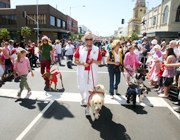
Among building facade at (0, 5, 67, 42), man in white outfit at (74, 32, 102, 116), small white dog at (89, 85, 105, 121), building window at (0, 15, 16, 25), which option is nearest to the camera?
small white dog at (89, 85, 105, 121)

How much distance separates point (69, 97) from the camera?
493 centimetres

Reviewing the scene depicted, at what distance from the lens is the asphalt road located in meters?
2.97

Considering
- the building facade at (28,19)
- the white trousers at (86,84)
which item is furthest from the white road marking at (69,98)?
the building facade at (28,19)

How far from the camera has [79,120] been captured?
352cm

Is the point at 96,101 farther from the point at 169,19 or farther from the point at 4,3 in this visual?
the point at 4,3

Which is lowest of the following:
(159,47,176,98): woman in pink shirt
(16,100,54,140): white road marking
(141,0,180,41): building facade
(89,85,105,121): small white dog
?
(16,100,54,140): white road marking

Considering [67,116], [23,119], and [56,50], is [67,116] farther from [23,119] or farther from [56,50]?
[56,50]

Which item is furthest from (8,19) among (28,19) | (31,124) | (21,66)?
(31,124)

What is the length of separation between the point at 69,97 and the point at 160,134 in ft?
9.94

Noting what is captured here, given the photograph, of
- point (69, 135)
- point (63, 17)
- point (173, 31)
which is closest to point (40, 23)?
point (63, 17)

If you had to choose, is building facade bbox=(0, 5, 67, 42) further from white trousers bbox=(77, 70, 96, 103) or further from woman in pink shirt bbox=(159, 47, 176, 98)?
woman in pink shirt bbox=(159, 47, 176, 98)

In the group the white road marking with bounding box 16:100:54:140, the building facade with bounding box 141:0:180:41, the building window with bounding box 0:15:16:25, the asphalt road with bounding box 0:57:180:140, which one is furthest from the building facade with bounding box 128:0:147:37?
the white road marking with bounding box 16:100:54:140

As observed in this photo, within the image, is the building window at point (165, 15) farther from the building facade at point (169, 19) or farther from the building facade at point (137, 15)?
the building facade at point (137, 15)

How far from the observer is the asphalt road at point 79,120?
297 centimetres
